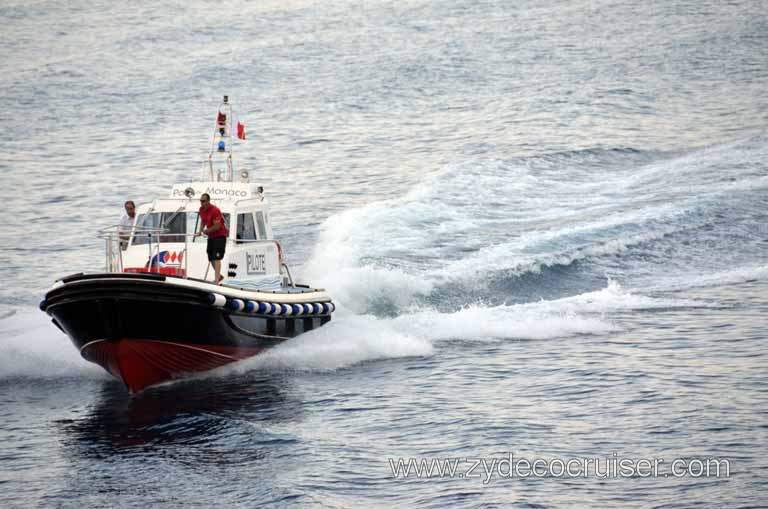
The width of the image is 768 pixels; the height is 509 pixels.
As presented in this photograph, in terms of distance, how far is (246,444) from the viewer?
1341cm

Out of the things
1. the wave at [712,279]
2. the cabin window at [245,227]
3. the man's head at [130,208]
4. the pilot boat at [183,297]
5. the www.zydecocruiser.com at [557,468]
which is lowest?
the www.zydecocruiser.com at [557,468]

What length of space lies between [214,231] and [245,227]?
1.43 metres

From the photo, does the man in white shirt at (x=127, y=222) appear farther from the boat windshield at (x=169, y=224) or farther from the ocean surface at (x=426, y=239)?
the ocean surface at (x=426, y=239)

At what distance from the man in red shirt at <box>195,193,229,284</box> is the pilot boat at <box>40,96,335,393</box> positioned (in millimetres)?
285

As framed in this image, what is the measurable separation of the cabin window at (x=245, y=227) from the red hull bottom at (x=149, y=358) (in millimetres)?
2011

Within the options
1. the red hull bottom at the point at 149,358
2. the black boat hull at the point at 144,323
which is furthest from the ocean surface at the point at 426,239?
the black boat hull at the point at 144,323

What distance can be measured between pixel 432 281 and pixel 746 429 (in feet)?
28.0

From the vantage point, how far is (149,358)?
1532cm

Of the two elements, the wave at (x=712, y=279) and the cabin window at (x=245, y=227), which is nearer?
the cabin window at (x=245, y=227)

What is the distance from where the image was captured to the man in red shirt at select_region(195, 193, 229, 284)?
1596cm

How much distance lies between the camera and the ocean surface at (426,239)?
41.6 feet

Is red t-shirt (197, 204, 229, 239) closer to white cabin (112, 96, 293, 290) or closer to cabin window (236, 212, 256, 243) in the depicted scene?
white cabin (112, 96, 293, 290)

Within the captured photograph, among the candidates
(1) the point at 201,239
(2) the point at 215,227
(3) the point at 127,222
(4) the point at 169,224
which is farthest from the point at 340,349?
(3) the point at 127,222

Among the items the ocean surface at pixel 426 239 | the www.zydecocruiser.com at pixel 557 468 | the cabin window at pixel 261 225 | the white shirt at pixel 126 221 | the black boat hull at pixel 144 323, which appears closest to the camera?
the www.zydecocruiser.com at pixel 557 468
